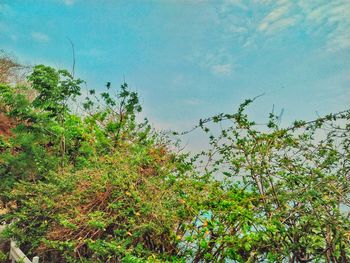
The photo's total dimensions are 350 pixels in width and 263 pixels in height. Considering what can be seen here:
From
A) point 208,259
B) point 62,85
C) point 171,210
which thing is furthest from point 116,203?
point 62,85

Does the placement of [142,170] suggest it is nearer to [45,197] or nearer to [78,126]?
[45,197]

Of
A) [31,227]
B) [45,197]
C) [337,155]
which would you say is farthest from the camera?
[31,227]

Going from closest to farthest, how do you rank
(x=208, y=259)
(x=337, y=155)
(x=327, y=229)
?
(x=327, y=229) → (x=337, y=155) → (x=208, y=259)

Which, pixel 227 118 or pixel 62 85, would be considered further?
pixel 62 85

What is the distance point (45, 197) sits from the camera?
7.10 m

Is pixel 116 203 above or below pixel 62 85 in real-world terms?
below

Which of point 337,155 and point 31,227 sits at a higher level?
point 337,155

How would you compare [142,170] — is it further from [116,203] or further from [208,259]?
[208,259]

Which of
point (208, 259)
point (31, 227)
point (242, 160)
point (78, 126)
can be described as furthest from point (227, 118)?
point (78, 126)

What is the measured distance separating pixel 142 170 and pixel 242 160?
2.18 meters

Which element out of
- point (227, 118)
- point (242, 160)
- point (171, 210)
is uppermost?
point (227, 118)

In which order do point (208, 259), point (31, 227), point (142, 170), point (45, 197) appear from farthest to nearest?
point (31, 227) < point (45, 197) < point (142, 170) < point (208, 259)

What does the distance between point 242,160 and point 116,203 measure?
6.34ft

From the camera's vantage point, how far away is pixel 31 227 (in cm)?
771
